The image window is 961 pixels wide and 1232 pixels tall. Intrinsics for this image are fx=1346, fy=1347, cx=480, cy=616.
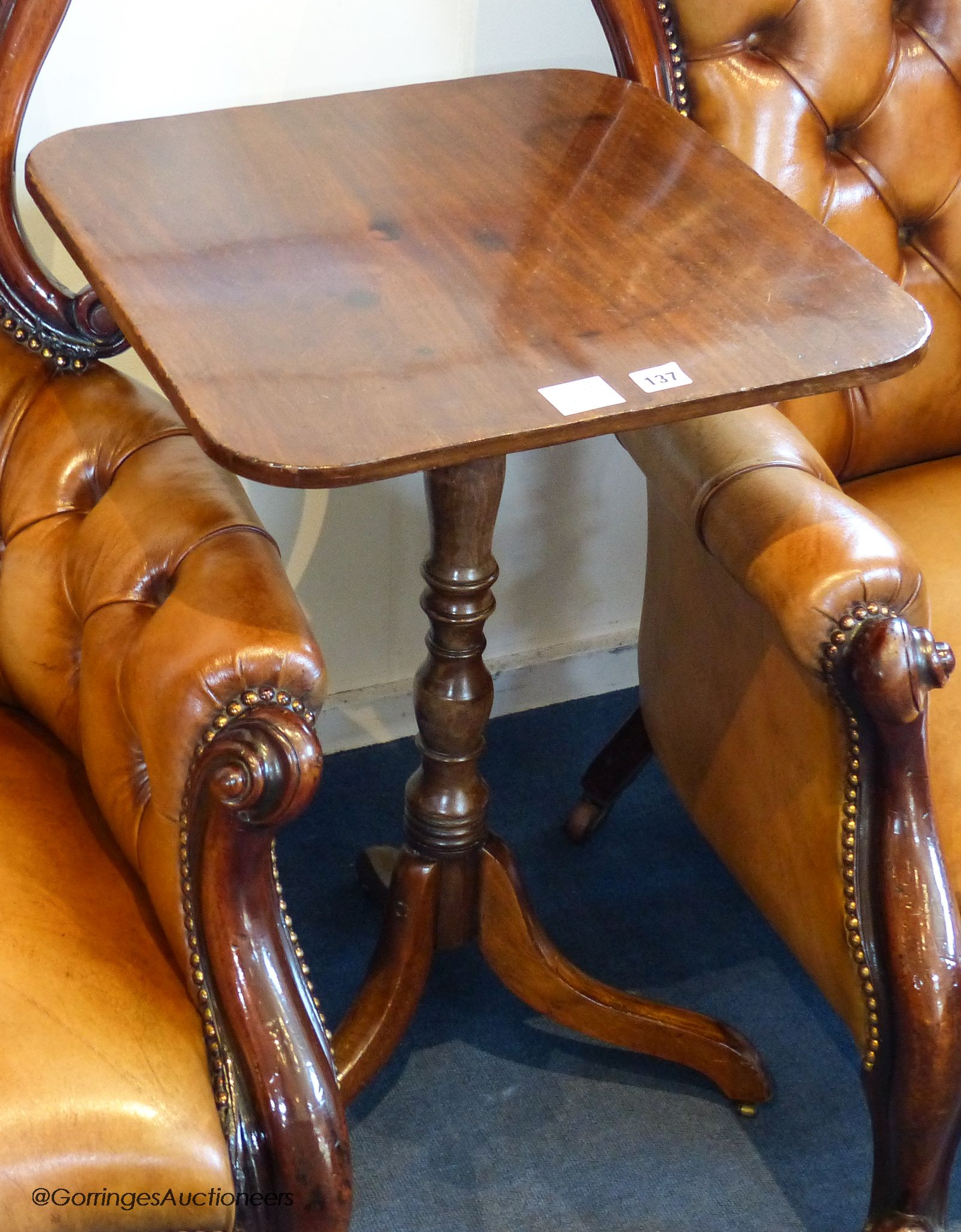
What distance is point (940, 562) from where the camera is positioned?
44.8 inches

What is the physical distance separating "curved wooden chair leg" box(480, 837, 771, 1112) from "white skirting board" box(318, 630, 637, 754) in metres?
0.46

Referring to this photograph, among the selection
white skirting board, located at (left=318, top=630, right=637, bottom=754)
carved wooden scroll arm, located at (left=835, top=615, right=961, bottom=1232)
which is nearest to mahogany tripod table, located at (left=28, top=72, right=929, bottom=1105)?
carved wooden scroll arm, located at (left=835, top=615, right=961, bottom=1232)

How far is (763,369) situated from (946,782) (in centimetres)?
37

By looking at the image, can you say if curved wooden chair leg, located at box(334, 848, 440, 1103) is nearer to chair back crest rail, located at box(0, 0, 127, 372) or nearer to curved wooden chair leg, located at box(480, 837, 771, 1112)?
curved wooden chair leg, located at box(480, 837, 771, 1112)

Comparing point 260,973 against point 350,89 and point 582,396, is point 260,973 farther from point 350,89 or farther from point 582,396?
point 350,89

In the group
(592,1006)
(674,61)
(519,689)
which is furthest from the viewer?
(519,689)

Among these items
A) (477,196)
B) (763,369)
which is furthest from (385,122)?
(763,369)

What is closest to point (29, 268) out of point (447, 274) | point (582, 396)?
point (447, 274)

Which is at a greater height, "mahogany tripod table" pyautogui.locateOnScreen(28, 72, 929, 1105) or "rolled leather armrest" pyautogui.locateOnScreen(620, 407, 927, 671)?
"mahogany tripod table" pyautogui.locateOnScreen(28, 72, 929, 1105)

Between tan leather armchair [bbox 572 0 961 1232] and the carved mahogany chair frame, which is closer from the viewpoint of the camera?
the carved mahogany chair frame

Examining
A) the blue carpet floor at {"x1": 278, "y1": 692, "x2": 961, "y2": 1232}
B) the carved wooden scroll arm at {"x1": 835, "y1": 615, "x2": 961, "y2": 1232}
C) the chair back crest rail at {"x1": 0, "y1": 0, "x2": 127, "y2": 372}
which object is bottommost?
the blue carpet floor at {"x1": 278, "y1": 692, "x2": 961, "y2": 1232}

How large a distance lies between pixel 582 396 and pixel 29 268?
0.49m

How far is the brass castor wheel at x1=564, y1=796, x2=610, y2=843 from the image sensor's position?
60.4 inches

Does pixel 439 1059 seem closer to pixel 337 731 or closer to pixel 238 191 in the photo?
pixel 337 731
